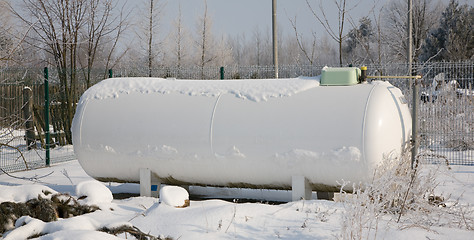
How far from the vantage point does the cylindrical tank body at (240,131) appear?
290 inches

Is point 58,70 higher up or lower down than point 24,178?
higher up

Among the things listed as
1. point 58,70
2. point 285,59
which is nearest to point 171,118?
point 58,70

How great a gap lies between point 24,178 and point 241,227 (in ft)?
22.7

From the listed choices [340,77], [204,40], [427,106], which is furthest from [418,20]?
[340,77]

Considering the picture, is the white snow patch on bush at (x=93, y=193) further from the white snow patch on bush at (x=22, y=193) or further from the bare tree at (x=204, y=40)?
the bare tree at (x=204, y=40)

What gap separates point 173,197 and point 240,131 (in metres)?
1.36

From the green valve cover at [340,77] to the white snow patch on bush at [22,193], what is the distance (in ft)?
13.3

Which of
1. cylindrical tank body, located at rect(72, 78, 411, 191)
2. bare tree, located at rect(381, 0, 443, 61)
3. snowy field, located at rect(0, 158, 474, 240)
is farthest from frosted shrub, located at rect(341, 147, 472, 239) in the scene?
bare tree, located at rect(381, 0, 443, 61)

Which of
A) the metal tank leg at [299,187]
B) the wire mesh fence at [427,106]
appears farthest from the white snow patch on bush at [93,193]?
the wire mesh fence at [427,106]

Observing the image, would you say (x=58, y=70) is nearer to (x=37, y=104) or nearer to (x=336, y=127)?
(x=37, y=104)

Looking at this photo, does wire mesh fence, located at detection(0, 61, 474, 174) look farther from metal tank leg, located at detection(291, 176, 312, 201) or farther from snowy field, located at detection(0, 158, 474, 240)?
snowy field, located at detection(0, 158, 474, 240)

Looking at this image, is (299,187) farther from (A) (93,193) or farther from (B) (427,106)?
(B) (427,106)

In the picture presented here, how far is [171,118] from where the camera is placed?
27.1 ft

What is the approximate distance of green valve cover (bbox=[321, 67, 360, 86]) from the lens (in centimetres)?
798
